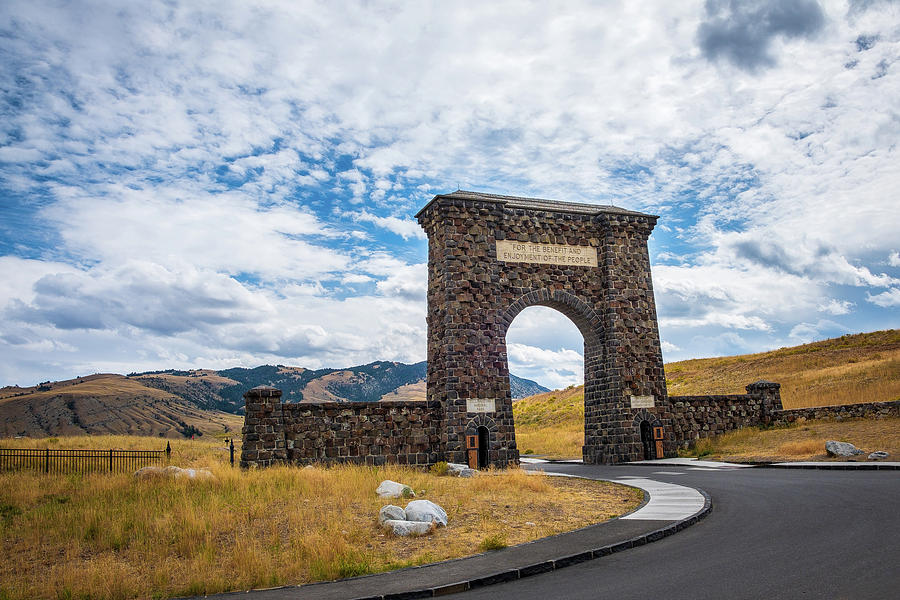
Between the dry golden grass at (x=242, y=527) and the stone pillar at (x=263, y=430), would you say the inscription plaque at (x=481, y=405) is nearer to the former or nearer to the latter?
the dry golden grass at (x=242, y=527)

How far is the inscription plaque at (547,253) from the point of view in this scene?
25.8m

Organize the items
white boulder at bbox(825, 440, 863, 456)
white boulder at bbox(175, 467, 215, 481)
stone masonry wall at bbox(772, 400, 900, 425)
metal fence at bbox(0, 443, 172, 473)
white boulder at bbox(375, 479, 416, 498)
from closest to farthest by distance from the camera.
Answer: white boulder at bbox(375, 479, 416, 498) < white boulder at bbox(175, 467, 215, 481) < white boulder at bbox(825, 440, 863, 456) < metal fence at bbox(0, 443, 172, 473) < stone masonry wall at bbox(772, 400, 900, 425)

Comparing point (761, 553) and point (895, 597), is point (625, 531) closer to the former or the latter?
point (761, 553)

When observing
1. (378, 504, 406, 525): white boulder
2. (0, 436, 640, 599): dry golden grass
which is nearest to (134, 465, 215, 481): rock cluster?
(0, 436, 640, 599): dry golden grass

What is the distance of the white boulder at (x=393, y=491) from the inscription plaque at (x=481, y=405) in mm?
9788

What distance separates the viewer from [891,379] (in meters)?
35.2

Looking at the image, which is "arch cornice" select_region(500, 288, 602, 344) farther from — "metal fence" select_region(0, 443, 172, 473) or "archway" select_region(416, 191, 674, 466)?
"metal fence" select_region(0, 443, 172, 473)

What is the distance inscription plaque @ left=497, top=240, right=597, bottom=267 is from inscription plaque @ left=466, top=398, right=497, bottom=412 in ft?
19.4

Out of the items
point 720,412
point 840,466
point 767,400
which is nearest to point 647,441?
point 720,412

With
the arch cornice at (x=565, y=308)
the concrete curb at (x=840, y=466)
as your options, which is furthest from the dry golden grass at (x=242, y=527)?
the arch cornice at (x=565, y=308)

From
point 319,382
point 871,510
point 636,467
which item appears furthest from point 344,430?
point 319,382

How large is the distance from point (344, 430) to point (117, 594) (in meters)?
14.0

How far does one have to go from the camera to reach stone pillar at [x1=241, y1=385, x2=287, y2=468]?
20.4m

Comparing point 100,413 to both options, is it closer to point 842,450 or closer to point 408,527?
point 408,527
